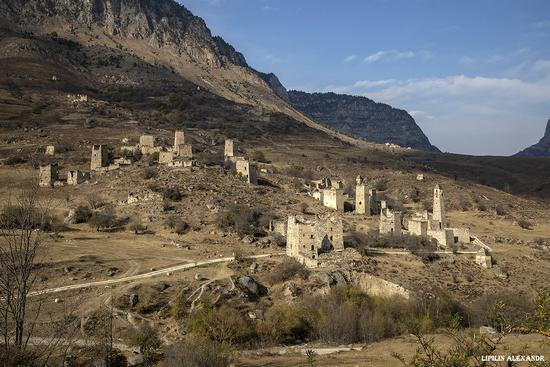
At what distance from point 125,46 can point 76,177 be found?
100630 millimetres

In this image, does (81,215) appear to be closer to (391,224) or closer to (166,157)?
(166,157)

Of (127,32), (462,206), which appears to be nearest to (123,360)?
(462,206)

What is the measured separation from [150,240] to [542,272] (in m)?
26.0

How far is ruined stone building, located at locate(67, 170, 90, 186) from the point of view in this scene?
49.2 meters

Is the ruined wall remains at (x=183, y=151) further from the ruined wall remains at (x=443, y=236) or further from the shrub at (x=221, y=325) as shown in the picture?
the shrub at (x=221, y=325)

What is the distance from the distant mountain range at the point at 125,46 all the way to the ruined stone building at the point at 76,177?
2189 inches

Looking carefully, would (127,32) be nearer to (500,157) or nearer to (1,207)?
(500,157)

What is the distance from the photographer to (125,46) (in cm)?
14112

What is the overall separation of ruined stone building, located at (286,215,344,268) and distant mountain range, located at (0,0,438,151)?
80025 mm

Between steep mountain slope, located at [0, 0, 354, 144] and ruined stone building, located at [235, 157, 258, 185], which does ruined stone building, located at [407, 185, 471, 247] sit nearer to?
ruined stone building, located at [235, 157, 258, 185]

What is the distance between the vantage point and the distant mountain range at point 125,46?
375 feet

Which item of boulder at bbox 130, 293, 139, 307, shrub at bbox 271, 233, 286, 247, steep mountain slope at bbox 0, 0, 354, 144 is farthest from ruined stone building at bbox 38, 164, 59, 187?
steep mountain slope at bbox 0, 0, 354, 144

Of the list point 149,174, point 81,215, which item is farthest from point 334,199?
point 81,215

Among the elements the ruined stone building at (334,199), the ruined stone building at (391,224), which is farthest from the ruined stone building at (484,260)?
the ruined stone building at (334,199)
